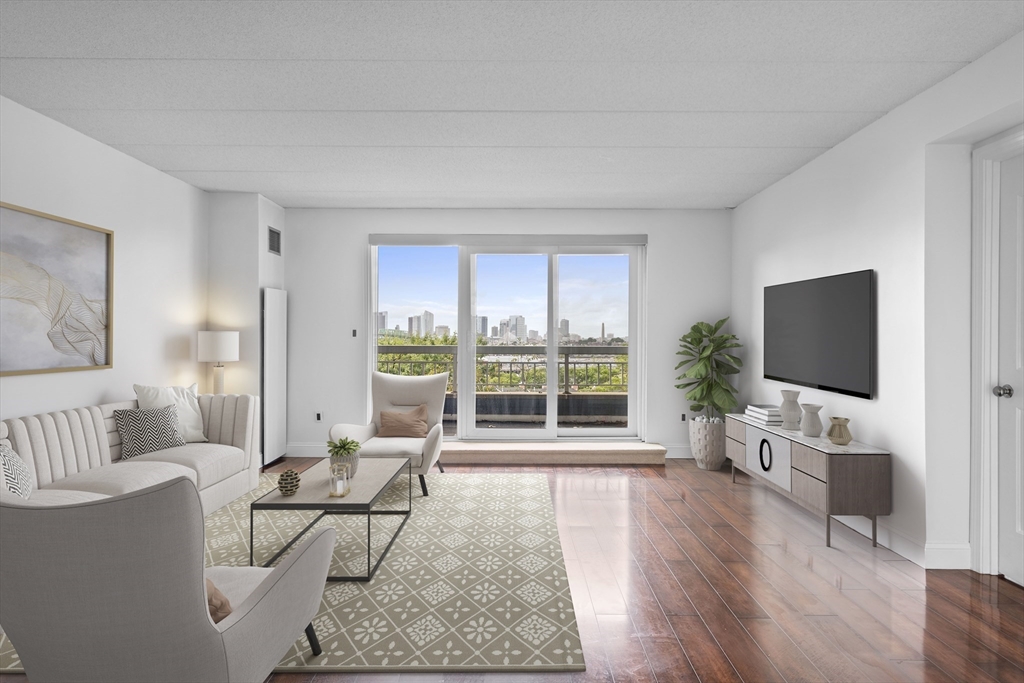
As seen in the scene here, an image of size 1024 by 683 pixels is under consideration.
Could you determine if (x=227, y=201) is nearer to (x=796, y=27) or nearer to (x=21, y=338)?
(x=21, y=338)

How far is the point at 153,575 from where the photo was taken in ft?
4.62

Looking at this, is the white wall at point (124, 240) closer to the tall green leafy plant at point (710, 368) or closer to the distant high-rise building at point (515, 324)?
the distant high-rise building at point (515, 324)

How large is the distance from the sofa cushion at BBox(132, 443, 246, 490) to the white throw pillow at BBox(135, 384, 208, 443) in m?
0.12

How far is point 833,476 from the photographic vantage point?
131 inches

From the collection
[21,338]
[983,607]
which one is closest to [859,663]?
[983,607]

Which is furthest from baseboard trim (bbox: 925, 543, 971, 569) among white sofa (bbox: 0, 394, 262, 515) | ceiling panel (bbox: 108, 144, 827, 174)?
white sofa (bbox: 0, 394, 262, 515)

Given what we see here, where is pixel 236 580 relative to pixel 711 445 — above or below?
above

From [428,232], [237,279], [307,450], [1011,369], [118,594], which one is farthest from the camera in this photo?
[428,232]

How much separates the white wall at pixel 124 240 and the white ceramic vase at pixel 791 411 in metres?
4.91

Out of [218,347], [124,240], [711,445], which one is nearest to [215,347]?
[218,347]

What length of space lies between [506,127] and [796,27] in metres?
1.71

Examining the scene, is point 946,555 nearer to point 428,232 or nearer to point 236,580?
point 236,580

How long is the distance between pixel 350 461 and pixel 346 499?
1.38 ft

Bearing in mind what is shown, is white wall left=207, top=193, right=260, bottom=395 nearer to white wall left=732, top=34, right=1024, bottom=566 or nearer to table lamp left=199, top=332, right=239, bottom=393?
table lamp left=199, top=332, right=239, bottom=393
